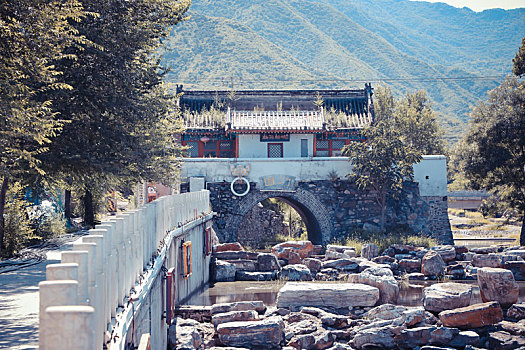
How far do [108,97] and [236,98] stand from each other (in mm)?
18586

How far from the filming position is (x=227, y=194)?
2834 centimetres

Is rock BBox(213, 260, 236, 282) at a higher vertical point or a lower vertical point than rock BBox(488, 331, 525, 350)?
higher

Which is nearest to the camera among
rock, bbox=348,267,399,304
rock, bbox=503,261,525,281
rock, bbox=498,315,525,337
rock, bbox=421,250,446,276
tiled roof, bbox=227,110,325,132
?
rock, bbox=498,315,525,337

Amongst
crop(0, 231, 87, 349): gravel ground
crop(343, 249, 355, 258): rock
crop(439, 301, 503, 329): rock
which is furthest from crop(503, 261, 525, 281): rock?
crop(0, 231, 87, 349): gravel ground

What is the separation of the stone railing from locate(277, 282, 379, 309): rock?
4019 millimetres

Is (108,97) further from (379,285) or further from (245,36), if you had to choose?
(245,36)

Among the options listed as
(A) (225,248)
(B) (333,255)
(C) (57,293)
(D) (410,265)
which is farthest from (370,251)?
(C) (57,293)

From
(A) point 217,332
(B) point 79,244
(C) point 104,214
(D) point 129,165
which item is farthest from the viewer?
(C) point 104,214

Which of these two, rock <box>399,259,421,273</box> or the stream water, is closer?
the stream water

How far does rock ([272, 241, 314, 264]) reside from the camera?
2376 cm

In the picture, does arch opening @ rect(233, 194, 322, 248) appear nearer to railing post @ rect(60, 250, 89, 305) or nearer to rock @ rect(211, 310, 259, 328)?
rock @ rect(211, 310, 259, 328)

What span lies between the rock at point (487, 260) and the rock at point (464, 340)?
29.0 feet

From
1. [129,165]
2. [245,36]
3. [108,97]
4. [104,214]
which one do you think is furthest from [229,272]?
[245,36]

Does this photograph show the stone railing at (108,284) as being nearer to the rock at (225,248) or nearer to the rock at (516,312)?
the rock at (516,312)
